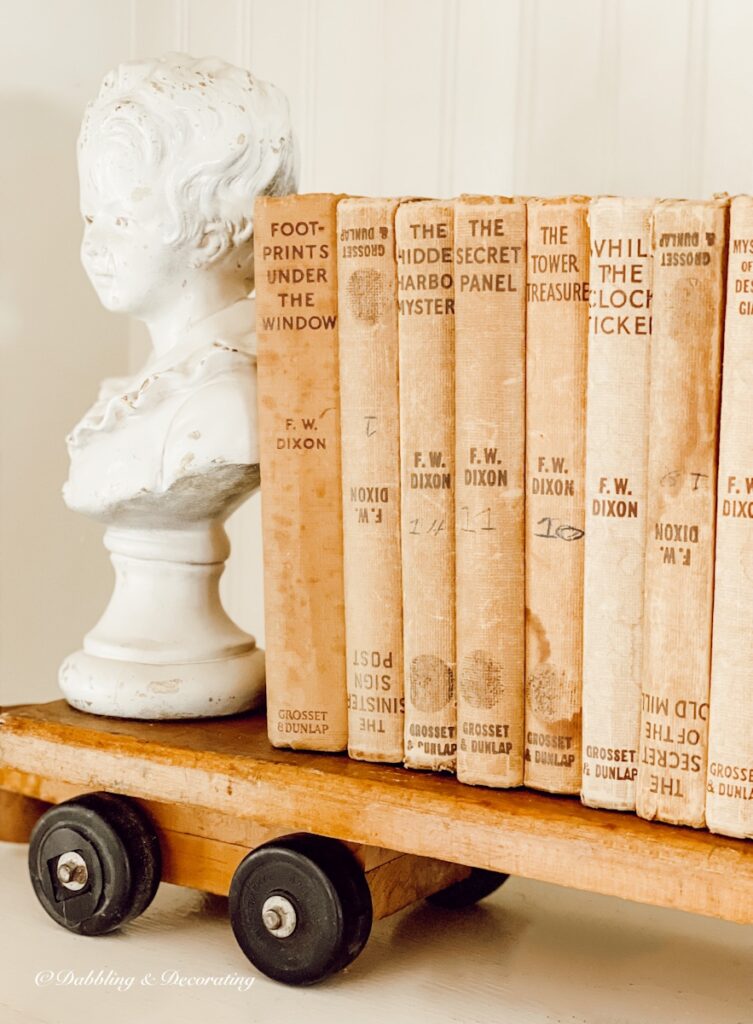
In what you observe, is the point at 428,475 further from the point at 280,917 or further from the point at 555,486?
the point at 280,917

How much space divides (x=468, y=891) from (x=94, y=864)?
309 millimetres

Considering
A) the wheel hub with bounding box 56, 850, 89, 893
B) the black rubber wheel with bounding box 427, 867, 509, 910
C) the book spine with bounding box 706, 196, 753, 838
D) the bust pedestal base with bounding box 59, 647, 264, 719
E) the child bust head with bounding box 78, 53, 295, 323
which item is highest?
the child bust head with bounding box 78, 53, 295, 323

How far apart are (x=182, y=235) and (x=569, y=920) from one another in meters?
0.62

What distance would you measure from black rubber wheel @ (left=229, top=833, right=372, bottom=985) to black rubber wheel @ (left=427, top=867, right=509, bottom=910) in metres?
0.18

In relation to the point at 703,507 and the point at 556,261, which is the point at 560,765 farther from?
the point at 556,261

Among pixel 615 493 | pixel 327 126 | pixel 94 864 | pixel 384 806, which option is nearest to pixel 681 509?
pixel 615 493

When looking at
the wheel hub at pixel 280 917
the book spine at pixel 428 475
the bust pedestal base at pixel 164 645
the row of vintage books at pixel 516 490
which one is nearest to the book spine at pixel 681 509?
the row of vintage books at pixel 516 490

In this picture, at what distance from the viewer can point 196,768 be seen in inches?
37.4

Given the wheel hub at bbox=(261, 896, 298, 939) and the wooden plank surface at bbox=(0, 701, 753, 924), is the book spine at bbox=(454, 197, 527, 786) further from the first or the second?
the wheel hub at bbox=(261, 896, 298, 939)

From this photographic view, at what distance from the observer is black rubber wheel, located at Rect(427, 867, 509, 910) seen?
109 centimetres

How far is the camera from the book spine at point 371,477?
914 millimetres

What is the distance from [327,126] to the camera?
138cm

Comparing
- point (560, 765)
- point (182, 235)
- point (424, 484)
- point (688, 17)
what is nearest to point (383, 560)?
point (424, 484)

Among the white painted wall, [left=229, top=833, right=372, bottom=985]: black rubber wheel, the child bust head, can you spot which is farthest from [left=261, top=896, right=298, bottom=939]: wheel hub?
the white painted wall
